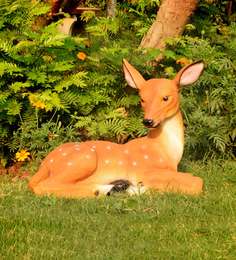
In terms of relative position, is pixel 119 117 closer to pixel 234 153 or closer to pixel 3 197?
pixel 234 153

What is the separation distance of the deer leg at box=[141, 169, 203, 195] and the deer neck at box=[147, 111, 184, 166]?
0.89 ft

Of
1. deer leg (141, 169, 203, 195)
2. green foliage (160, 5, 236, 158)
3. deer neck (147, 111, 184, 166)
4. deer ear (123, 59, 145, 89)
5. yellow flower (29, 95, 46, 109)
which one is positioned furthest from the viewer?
green foliage (160, 5, 236, 158)

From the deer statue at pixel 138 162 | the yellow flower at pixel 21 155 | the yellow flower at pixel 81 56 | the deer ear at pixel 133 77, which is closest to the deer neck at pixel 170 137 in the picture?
the deer statue at pixel 138 162

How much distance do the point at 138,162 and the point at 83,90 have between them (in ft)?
7.43

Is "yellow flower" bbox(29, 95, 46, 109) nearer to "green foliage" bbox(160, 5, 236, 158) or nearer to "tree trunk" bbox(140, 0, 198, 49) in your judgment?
"green foliage" bbox(160, 5, 236, 158)

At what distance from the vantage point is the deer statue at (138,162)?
708cm

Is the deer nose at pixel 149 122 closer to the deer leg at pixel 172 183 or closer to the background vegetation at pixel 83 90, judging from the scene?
the deer leg at pixel 172 183

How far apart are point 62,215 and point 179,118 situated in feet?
5.62

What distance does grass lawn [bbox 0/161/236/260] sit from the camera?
563cm

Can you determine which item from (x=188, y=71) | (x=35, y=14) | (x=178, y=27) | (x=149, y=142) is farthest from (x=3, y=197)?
(x=178, y=27)

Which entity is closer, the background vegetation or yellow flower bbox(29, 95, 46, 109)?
yellow flower bbox(29, 95, 46, 109)

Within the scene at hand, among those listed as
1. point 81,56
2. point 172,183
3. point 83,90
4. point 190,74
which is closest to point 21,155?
point 83,90

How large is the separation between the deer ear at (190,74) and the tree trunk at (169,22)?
2328 millimetres

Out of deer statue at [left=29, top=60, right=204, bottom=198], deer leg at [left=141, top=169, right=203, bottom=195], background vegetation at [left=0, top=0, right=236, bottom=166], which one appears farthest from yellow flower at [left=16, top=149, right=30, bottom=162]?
deer leg at [left=141, top=169, right=203, bottom=195]
